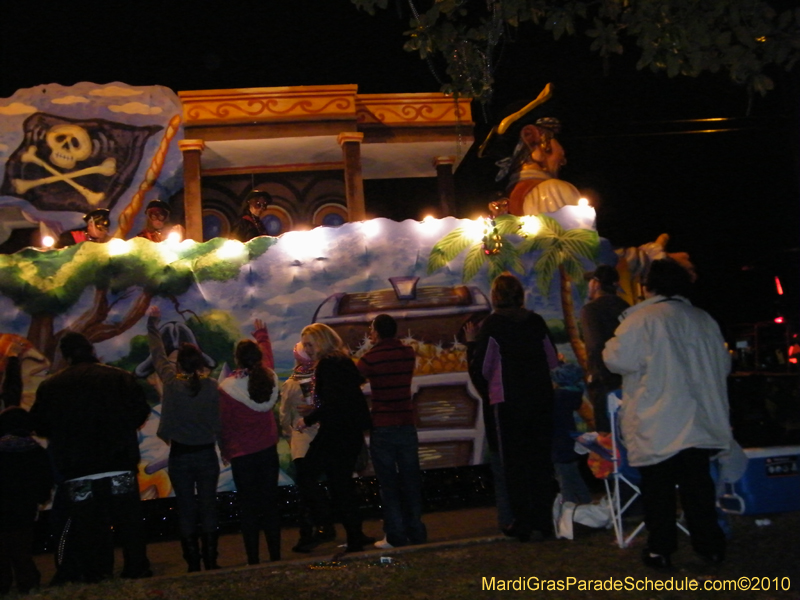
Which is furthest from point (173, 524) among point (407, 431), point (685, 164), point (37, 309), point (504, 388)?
point (685, 164)

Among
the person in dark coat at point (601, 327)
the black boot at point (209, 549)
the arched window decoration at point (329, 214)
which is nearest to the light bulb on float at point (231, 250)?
the black boot at point (209, 549)

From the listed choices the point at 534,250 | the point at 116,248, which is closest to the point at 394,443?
the point at 534,250

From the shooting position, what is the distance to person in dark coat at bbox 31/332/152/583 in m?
5.38

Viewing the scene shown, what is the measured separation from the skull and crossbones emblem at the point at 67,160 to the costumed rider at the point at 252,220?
2908 mm

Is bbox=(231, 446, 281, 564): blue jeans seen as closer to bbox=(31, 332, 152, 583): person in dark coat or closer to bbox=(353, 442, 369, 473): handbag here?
bbox=(31, 332, 152, 583): person in dark coat

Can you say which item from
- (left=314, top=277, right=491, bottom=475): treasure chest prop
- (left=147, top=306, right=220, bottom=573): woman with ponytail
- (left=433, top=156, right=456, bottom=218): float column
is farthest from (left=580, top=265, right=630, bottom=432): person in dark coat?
(left=433, top=156, right=456, bottom=218): float column

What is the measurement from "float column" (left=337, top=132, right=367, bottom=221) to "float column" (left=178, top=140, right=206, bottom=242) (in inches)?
73.5

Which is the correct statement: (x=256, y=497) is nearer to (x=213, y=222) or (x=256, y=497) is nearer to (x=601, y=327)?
(x=601, y=327)

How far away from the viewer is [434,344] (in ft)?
24.8

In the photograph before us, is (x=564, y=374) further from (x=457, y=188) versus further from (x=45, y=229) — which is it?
(x=457, y=188)

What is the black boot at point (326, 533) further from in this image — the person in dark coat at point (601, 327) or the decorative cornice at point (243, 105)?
the decorative cornice at point (243, 105)

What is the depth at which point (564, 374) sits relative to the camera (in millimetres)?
6082

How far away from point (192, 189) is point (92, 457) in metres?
5.95

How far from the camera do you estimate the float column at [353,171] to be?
423 inches
